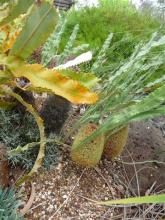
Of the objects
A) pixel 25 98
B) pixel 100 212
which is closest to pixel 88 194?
pixel 100 212

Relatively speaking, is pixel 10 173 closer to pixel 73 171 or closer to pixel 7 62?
pixel 73 171

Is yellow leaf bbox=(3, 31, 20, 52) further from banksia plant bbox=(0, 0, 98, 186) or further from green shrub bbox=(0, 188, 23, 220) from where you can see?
green shrub bbox=(0, 188, 23, 220)

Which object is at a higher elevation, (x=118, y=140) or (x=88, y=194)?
(x=118, y=140)

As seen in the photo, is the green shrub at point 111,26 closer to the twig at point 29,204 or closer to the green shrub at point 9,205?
the twig at point 29,204

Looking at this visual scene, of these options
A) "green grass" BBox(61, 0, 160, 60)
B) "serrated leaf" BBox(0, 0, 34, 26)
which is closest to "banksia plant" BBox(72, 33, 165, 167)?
"serrated leaf" BBox(0, 0, 34, 26)

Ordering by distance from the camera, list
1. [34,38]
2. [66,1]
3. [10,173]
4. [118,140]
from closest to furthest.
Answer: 1. [34,38]
2. [10,173]
3. [118,140]
4. [66,1]

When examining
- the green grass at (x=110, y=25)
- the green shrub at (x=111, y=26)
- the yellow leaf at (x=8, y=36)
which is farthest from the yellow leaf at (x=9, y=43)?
the green grass at (x=110, y=25)

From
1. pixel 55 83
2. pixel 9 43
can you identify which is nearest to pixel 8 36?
pixel 9 43
